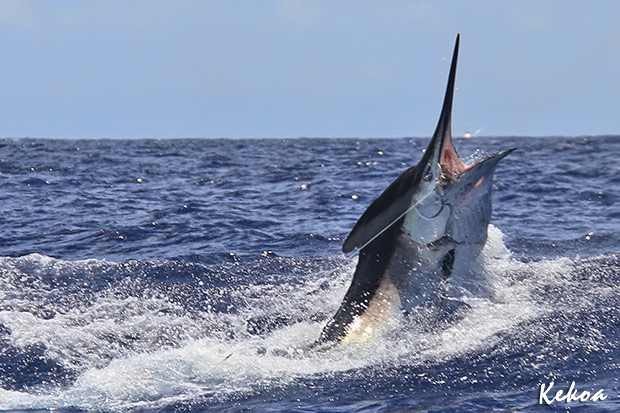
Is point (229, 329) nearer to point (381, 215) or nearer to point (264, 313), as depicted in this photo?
point (264, 313)

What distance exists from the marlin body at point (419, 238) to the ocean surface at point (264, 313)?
32 cm

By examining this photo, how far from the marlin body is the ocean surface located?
0.32 metres

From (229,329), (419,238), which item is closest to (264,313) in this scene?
(229,329)

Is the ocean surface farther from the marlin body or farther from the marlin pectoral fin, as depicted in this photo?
the marlin pectoral fin

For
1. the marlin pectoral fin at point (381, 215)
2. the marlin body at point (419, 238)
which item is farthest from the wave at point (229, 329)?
the marlin pectoral fin at point (381, 215)

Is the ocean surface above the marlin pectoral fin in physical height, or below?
below

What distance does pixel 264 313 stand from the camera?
10406 millimetres

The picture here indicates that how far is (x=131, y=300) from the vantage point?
11.2 metres

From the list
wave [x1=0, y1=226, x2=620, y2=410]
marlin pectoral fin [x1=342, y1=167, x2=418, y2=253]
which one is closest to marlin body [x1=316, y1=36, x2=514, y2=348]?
marlin pectoral fin [x1=342, y1=167, x2=418, y2=253]

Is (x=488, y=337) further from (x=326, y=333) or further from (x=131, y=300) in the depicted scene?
(x=131, y=300)

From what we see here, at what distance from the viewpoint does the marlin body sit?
8.66 m

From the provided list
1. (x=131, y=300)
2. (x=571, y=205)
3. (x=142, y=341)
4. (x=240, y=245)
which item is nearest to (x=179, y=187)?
(x=240, y=245)

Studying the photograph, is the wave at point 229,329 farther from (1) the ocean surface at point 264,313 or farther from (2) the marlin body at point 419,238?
(2) the marlin body at point 419,238

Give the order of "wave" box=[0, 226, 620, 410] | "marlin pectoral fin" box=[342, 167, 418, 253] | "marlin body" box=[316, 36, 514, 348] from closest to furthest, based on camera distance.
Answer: "wave" box=[0, 226, 620, 410], "marlin body" box=[316, 36, 514, 348], "marlin pectoral fin" box=[342, 167, 418, 253]
